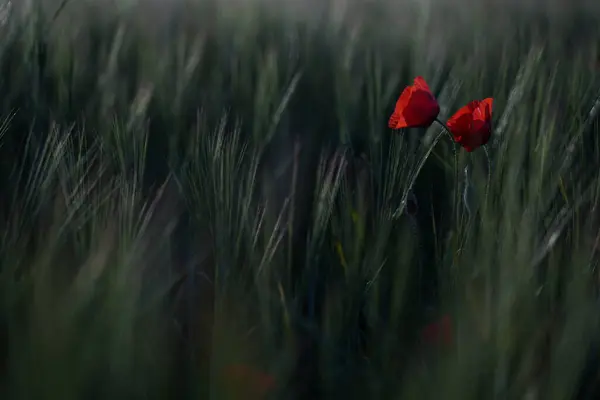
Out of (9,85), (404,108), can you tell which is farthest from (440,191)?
(9,85)

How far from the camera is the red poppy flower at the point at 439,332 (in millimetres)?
533

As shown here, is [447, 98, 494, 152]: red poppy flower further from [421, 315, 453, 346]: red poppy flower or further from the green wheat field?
[421, 315, 453, 346]: red poppy flower

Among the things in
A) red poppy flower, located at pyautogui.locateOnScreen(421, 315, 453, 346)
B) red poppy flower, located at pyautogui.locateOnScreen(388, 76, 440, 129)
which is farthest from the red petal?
red poppy flower, located at pyautogui.locateOnScreen(421, 315, 453, 346)

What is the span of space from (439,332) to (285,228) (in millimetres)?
142

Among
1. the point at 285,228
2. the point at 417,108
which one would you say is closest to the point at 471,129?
the point at 417,108

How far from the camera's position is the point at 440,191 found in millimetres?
941

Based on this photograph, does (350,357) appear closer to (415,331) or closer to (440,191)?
(415,331)

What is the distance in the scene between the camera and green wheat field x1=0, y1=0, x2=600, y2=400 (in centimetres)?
47

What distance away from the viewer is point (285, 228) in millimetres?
653

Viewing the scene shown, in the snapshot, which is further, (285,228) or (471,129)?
(471,129)

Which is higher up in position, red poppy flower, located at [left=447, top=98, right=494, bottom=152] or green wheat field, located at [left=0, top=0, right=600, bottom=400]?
red poppy flower, located at [left=447, top=98, right=494, bottom=152]

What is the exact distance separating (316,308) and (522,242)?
0.23 m

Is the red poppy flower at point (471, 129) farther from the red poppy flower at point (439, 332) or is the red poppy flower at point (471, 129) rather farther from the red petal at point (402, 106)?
the red poppy flower at point (439, 332)

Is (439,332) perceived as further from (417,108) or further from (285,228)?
(417,108)
